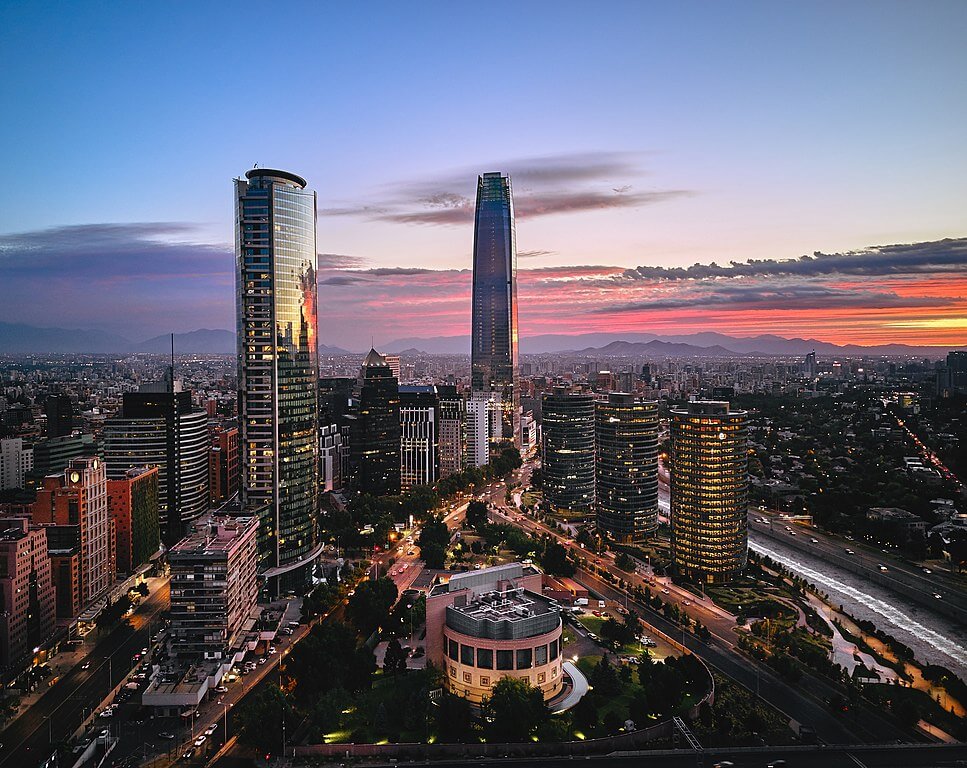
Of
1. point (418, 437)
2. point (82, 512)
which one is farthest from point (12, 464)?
point (418, 437)

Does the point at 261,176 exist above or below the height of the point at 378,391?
above

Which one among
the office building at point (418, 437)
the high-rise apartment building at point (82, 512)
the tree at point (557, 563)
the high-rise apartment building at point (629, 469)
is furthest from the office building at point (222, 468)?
the high-rise apartment building at point (629, 469)

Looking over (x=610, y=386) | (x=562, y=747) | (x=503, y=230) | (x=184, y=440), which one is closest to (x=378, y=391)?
(x=184, y=440)

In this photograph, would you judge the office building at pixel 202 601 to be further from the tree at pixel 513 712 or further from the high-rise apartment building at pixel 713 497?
the high-rise apartment building at pixel 713 497

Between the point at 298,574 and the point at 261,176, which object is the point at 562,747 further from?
the point at 261,176

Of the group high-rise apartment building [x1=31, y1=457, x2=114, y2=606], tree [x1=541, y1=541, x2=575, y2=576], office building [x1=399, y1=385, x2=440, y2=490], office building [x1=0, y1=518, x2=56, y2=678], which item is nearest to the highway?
office building [x1=0, y1=518, x2=56, y2=678]

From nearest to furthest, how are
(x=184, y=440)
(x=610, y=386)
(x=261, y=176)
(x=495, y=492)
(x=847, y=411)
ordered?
(x=261, y=176) → (x=184, y=440) → (x=495, y=492) → (x=847, y=411) → (x=610, y=386)

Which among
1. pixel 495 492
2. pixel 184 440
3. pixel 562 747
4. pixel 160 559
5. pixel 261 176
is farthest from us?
pixel 495 492
